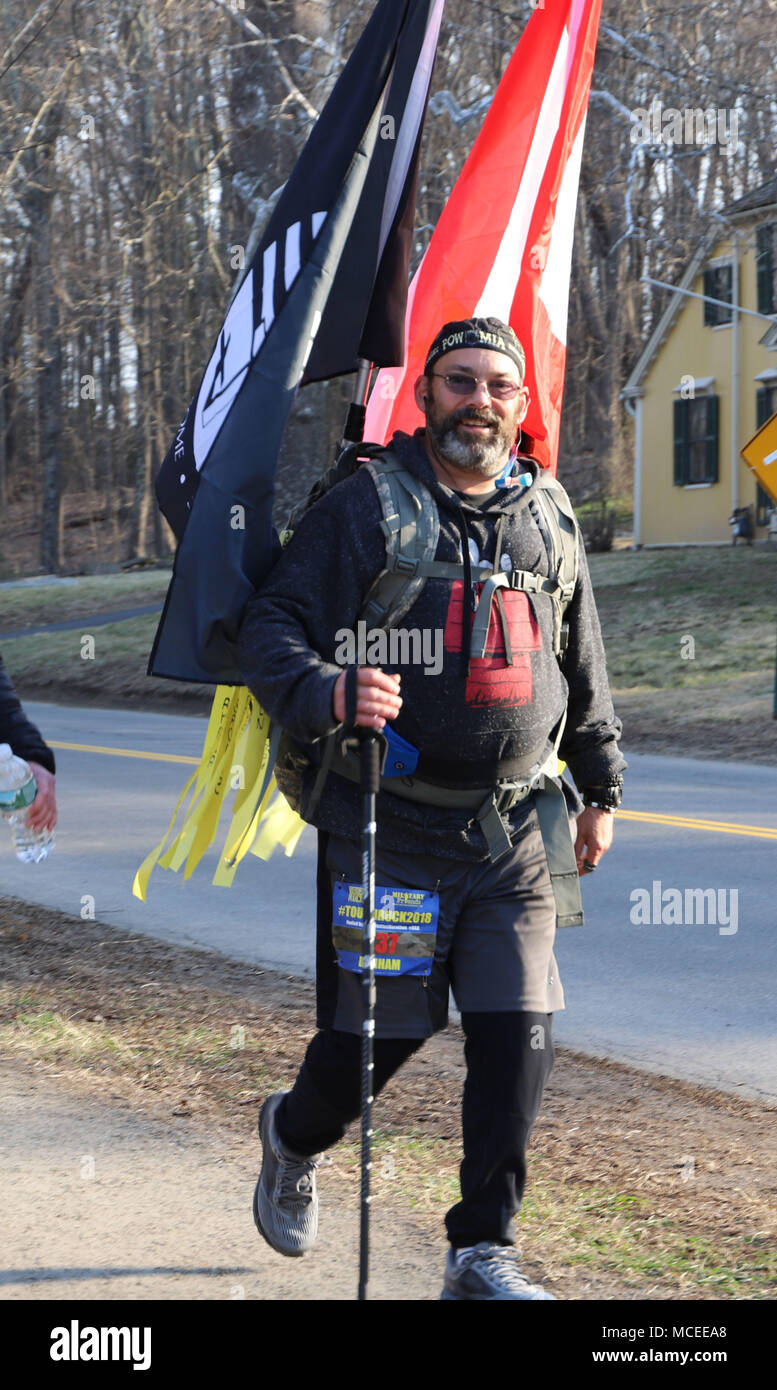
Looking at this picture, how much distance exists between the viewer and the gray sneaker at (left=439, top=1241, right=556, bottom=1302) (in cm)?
346

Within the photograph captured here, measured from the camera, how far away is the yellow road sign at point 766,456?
45.3 ft

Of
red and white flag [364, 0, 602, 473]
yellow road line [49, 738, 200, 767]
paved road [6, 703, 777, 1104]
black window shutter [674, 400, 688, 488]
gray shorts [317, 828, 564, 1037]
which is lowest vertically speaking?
paved road [6, 703, 777, 1104]

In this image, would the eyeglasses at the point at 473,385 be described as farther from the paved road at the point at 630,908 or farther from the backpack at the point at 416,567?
the paved road at the point at 630,908

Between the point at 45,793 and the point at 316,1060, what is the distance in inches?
34.2

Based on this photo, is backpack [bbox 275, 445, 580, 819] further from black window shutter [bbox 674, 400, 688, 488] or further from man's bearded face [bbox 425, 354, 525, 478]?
black window shutter [bbox 674, 400, 688, 488]

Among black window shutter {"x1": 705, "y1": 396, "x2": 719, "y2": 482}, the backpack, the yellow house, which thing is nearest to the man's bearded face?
the backpack

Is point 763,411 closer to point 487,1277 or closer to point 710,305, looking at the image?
point 710,305

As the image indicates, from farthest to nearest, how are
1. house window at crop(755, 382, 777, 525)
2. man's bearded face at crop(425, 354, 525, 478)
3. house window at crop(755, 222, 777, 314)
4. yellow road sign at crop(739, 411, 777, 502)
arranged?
house window at crop(755, 382, 777, 525)
house window at crop(755, 222, 777, 314)
yellow road sign at crop(739, 411, 777, 502)
man's bearded face at crop(425, 354, 525, 478)

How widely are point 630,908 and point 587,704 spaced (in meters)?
4.33

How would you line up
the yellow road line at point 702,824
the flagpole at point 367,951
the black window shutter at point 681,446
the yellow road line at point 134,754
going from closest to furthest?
the flagpole at point 367,951
the yellow road line at point 702,824
the yellow road line at point 134,754
the black window shutter at point 681,446

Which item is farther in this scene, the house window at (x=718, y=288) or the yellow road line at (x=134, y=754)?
the house window at (x=718, y=288)

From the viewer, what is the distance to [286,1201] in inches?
150

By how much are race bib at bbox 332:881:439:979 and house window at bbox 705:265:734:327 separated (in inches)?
1140

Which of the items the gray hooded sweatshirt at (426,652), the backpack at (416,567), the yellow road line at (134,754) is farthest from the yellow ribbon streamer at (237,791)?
the yellow road line at (134,754)
